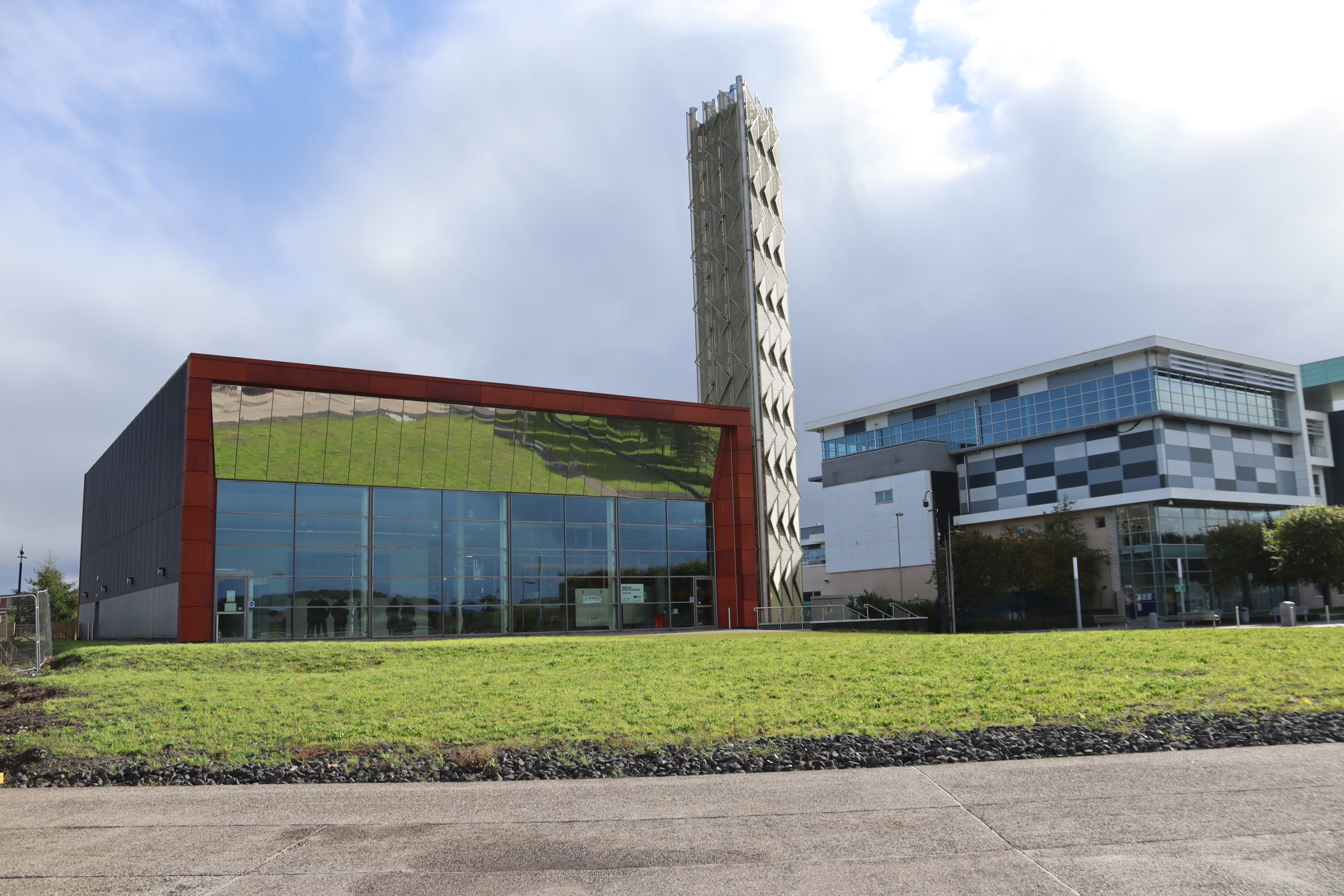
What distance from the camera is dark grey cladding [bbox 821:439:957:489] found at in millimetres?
80688

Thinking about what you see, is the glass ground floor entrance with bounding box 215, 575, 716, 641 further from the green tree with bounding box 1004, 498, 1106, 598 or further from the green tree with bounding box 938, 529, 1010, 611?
the green tree with bounding box 1004, 498, 1106, 598

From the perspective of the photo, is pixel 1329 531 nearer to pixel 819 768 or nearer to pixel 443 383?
pixel 443 383

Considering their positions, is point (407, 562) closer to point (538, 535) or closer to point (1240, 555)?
point (538, 535)

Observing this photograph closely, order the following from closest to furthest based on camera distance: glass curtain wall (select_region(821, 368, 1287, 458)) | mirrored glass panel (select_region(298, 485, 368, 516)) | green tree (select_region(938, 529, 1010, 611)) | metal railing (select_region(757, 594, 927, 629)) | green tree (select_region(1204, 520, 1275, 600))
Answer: mirrored glass panel (select_region(298, 485, 368, 516))
metal railing (select_region(757, 594, 927, 629))
green tree (select_region(1204, 520, 1275, 600))
green tree (select_region(938, 529, 1010, 611))
glass curtain wall (select_region(821, 368, 1287, 458))

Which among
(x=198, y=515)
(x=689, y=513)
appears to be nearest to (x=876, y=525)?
(x=689, y=513)

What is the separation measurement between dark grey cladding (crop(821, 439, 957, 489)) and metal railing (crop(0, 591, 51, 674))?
6684cm

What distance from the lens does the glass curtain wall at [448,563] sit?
115 ft

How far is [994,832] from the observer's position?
8070 mm

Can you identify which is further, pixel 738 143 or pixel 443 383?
pixel 738 143

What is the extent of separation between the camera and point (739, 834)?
8297mm

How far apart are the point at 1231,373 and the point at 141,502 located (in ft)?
229

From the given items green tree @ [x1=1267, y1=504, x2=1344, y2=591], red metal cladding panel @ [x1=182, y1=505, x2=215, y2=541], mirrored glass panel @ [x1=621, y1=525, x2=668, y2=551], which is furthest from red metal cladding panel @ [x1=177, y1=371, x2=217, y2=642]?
green tree @ [x1=1267, y1=504, x2=1344, y2=591]

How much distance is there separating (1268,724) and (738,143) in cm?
4450

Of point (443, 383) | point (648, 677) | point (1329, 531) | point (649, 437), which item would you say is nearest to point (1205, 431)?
point (1329, 531)
